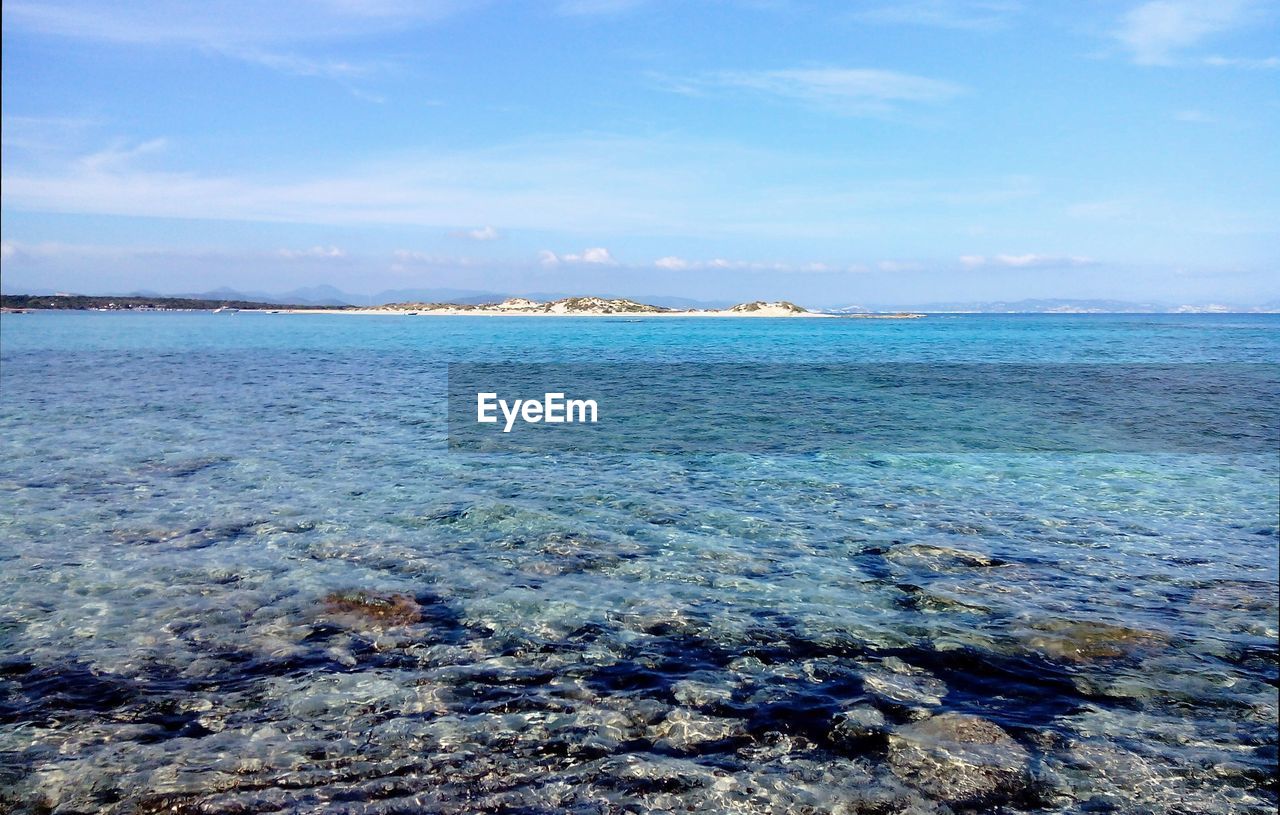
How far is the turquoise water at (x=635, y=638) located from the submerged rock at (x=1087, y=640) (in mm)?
43

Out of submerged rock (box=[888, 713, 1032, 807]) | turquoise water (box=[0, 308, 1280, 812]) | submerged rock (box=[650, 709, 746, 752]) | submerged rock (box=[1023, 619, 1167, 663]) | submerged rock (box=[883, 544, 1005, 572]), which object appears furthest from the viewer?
submerged rock (box=[883, 544, 1005, 572])

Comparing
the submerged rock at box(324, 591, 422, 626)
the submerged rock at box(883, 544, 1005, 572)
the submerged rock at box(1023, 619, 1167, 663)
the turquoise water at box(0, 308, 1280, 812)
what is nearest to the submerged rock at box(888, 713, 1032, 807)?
the turquoise water at box(0, 308, 1280, 812)

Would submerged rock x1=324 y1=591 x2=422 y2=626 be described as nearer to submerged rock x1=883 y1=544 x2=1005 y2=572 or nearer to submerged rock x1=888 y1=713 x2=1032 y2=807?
submerged rock x1=888 y1=713 x2=1032 y2=807

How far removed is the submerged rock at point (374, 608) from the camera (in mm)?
10117

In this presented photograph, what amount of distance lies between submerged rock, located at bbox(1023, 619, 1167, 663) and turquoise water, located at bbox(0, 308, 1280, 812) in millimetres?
43

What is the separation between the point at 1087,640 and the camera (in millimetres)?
9453

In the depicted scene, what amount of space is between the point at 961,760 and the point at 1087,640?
3545mm

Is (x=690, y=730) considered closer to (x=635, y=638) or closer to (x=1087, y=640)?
(x=635, y=638)

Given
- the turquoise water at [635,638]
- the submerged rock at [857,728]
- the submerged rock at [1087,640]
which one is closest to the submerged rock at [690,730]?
the turquoise water at [635,638]

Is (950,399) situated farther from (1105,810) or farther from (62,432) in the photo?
(62,432)

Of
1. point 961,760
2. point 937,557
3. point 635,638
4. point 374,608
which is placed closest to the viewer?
point 961,760

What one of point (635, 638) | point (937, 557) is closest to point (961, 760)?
point (635, 638)

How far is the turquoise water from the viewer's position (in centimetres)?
675

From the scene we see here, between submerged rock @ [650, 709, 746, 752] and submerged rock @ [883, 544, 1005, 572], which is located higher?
submerged rock @ [883, 544, 1005, 572]
